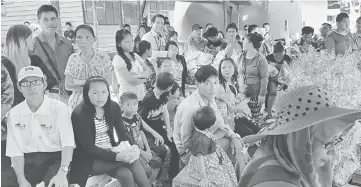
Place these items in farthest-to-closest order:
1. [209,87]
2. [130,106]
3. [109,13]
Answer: [109,13] → [130,106] → [209,87]

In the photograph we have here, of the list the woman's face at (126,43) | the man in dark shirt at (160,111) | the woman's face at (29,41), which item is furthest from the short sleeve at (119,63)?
the woman's face at (29,41)

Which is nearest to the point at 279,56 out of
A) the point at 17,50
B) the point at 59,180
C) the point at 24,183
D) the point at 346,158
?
the point at 346,158

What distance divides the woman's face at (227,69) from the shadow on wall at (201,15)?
8892 millimetres

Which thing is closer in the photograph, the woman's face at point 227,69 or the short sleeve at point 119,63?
the short sleeve at point 119,63

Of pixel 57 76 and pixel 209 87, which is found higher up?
pixel 57 76

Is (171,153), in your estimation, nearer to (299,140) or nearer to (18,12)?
(299,140)

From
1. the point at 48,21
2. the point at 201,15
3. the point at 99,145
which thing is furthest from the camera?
the point at 201,15

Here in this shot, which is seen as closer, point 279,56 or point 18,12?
point 279,56

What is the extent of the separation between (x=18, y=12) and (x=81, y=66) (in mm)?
10162

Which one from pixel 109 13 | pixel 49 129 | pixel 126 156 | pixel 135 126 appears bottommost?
pixel 126 156

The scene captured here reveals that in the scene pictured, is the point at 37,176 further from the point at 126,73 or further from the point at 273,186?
the point at 273,186

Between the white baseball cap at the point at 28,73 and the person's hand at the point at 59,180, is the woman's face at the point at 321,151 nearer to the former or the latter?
the person's hand at the point at 59,180

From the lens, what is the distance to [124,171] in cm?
273

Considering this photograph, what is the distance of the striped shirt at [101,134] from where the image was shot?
276 cm
